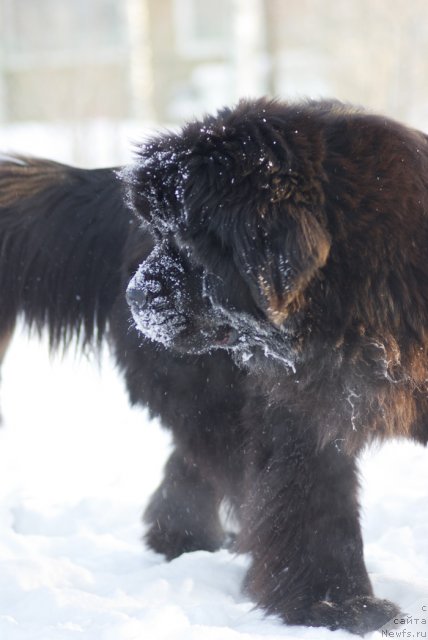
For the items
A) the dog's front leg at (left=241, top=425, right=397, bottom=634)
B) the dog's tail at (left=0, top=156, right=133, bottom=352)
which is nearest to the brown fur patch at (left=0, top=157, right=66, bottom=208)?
the dog's tail at (left=0, top=156, right=133, bottom=352)

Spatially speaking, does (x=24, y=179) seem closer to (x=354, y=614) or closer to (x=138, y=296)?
(x=138, y=296)

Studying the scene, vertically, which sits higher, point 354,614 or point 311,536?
point 311,536

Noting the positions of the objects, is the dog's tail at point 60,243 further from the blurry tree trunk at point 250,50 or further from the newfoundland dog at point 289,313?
the blurry tree trunk at point 250,50

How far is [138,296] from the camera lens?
2295mm

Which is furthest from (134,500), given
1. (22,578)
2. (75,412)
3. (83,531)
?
(75,412)

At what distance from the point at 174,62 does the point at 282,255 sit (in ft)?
51.0

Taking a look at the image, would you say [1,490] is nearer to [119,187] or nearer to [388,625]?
[119,187]

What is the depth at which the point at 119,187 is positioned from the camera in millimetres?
2787

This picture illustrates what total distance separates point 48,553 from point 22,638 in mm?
699

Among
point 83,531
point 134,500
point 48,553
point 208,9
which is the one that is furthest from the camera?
point 208,9

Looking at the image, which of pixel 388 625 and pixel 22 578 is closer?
pixel 388 625

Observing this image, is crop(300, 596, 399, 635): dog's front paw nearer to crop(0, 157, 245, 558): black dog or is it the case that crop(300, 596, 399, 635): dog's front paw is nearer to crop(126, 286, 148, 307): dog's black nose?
crop(0, 157, 245, 558): black dog

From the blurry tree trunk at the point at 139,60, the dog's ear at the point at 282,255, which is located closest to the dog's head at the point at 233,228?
the dog's ear at the point at 282,255

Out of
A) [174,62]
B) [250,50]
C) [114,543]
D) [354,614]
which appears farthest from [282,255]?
[174,62]
